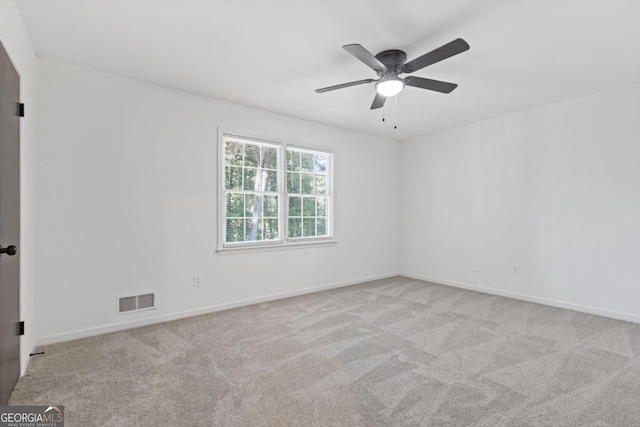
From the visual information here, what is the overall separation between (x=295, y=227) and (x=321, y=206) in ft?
1.95

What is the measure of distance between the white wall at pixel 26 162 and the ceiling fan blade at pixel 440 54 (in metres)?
2.72

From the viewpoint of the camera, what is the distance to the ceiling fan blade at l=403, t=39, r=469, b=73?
207 cm

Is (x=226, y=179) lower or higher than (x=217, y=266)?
higher

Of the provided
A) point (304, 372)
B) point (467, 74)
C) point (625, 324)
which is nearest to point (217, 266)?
point (304, 372)

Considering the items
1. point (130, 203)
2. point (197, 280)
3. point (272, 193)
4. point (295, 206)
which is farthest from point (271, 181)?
point (130, 203)

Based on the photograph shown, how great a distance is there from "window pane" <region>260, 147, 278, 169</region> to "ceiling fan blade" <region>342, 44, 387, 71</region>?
86.2 inches

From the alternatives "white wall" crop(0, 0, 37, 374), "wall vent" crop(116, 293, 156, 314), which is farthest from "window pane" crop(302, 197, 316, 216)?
"white wall" crop(0, 0, 37, 374)

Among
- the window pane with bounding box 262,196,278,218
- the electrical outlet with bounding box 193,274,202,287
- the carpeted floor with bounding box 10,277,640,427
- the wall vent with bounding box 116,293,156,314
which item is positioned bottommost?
the carpeted floor with bounding box 10,277,640,427

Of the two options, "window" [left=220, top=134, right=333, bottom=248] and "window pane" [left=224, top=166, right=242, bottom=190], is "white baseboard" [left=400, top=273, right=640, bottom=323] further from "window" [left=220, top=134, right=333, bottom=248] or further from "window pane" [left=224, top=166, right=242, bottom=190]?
"window pane" [left=224, top=166, right=242, bottom=190]

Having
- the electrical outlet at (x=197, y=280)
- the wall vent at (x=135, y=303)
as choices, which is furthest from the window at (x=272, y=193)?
the wall vent at (x=135, y=303)

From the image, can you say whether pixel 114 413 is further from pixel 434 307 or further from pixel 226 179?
pixel 434 307

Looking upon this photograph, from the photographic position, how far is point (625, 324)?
3.39 m

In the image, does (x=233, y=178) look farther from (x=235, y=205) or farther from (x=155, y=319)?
(x=155, y=319)

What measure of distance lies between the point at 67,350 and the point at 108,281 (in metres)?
0.66
